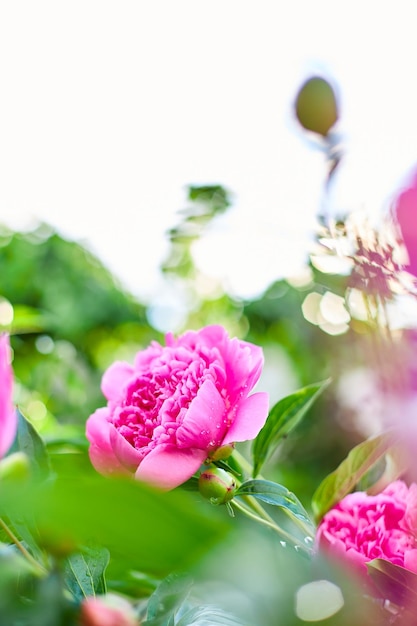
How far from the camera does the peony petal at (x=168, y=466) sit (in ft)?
0.72

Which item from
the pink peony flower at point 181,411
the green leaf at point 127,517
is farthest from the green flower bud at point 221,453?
the green leaf at point 127,517

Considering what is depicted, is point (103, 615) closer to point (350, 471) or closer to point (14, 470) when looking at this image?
point (14, 470)

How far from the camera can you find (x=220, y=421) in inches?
9.5

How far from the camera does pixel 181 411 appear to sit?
9.5 inches

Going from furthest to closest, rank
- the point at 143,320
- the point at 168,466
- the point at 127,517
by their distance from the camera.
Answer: the point at 143,320, the point at 168,466, the point at 127,517

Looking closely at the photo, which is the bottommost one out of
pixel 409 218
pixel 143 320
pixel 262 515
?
pixel 143 320

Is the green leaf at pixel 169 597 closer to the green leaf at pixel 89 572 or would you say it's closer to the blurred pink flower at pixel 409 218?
the green leaf at pixel 89 572

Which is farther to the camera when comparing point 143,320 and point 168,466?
point 143,320

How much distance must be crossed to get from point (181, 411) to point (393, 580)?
0.29 feet

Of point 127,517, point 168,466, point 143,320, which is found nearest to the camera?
point 127,517

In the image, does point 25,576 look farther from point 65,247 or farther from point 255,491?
point 65,247

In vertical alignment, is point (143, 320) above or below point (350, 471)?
below

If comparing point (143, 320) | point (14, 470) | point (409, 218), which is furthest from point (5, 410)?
point (143, 320)

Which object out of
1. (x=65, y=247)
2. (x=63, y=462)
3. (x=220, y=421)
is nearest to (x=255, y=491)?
(x=220, y=421)
